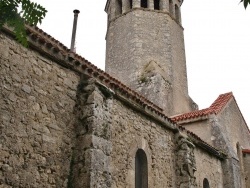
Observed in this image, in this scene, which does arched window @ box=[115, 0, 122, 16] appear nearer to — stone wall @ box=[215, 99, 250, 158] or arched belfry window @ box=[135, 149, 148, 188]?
stone wall @ box=[215, 99, 250, 158]

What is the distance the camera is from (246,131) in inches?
633

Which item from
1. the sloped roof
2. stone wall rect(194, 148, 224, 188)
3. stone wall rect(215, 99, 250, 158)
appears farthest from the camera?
stone wall rect(215, 99, 250, 158)

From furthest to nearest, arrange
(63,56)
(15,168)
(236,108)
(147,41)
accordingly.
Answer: (147,41), (236,108), (63,56), (15,168)

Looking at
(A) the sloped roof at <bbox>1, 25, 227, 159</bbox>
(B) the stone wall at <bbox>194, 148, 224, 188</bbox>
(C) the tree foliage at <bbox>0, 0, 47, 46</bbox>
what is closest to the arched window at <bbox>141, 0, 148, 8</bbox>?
(B) the stone wall at <bbox>194, 148, 224, 188</bbox>

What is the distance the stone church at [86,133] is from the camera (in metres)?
6.10

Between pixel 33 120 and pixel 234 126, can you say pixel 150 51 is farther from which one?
pixel 33 120

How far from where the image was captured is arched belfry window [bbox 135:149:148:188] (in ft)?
28.4

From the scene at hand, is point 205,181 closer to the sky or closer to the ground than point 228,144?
closer to the ground

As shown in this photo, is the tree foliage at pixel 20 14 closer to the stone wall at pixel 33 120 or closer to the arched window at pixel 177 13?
the stone wall at pixel 33 120

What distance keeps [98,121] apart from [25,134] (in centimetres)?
159

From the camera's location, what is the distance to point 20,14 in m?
2.09

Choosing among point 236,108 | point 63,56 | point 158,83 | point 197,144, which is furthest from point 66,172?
point 236,108

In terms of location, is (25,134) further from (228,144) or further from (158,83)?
(158,83)

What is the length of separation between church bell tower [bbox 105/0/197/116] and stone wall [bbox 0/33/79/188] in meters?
8.93
